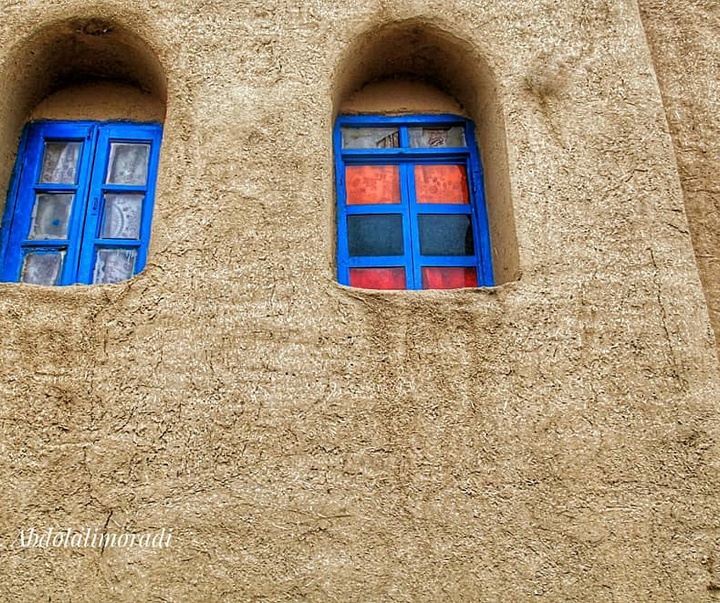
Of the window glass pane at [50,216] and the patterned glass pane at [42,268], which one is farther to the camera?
the window glass pane at [50,216]

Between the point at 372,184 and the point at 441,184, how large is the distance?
35cm

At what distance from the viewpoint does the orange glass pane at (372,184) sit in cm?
373

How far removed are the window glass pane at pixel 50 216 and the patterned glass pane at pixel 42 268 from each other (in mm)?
95

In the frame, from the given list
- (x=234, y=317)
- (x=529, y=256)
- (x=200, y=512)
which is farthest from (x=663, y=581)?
(x=234, y=317)

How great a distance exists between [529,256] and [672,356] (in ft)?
2.29

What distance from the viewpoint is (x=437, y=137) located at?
391 centimetres

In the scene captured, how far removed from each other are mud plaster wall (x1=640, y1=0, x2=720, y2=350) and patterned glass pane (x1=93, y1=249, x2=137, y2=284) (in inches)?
102

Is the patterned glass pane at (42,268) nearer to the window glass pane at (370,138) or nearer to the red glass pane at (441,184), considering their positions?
the window glass pane at (370,138)

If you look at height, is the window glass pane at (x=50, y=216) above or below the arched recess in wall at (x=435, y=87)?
below

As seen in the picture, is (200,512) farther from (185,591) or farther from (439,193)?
(439,193)

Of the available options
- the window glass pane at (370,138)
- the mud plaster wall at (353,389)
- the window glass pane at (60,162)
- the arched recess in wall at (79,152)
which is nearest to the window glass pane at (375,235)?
the mud plaster wall at (353,389)

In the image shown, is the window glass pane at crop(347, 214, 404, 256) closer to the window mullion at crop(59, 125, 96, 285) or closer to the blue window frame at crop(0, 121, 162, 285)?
the blue window frame at crop(0, 121, 162, 285)

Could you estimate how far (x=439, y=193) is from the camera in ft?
12.3

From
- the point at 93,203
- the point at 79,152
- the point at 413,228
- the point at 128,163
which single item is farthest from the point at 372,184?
the point at 79,152
